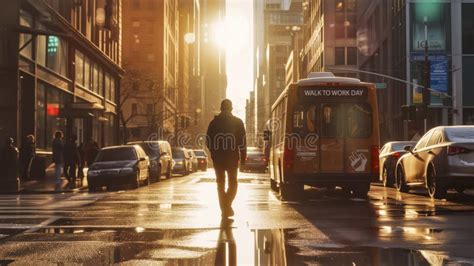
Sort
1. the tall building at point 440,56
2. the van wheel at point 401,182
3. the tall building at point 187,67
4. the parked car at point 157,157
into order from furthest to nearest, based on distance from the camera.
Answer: the tall building at point 187,67
the tall building at point 440,56
the parked car at point 157,157
the van wheel at point 401,182

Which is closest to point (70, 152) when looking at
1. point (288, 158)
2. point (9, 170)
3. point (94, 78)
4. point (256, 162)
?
point (9, 170)

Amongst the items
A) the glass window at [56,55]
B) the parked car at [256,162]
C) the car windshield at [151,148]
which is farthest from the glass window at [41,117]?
the parked car at [256,162]

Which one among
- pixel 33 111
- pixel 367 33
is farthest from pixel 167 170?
pixel 367 33

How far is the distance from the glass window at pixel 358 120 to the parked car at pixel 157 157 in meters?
14.4

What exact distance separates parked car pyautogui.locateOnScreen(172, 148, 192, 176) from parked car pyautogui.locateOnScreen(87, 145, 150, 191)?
47.3ft

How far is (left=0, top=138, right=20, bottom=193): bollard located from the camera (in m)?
21.1

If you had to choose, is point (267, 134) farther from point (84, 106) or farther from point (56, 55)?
point (56, 55)

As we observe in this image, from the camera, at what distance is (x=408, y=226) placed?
985 centimetres

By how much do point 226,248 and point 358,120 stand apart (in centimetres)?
882

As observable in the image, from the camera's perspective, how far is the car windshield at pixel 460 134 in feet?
49.8

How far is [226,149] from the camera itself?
11539 mm

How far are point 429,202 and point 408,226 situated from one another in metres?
5.26

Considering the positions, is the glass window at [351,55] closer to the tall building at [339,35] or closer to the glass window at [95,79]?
the tall building at [339,35]

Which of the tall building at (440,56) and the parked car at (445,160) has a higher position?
the tall building at (440,56)
